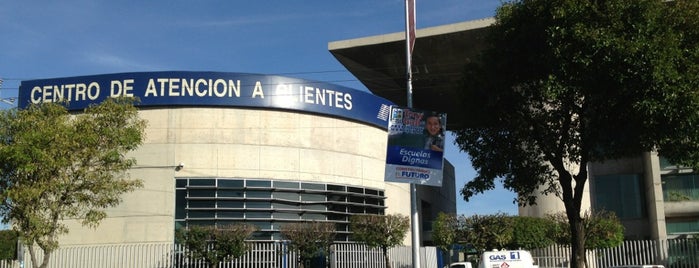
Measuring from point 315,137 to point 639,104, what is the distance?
1021 inches

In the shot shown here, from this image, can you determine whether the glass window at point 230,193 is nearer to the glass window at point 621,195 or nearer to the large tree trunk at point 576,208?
the large tree trunk at point 576,208

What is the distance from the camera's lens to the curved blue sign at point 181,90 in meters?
37.1

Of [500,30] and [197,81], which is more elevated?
[197,81]

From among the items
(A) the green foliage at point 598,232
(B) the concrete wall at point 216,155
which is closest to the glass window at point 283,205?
(B) the concrete wall at point 216,155

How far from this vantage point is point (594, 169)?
160 feet

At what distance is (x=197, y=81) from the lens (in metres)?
37.5

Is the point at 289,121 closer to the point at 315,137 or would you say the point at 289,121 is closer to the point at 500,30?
the point at 315,137

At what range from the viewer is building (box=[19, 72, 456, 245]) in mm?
36344

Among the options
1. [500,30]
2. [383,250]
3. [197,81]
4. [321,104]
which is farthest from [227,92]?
[500,30]

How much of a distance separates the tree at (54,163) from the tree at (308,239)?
10.9 meters

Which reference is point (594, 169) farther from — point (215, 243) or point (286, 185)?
point (215, 243)

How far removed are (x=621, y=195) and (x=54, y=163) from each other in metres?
38.1

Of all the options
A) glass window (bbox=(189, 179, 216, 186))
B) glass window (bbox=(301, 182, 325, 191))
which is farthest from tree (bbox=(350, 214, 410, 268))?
glass window (bbox=(189, 179, 216, 186))

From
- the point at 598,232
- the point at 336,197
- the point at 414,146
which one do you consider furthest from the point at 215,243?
the point at 598,232
